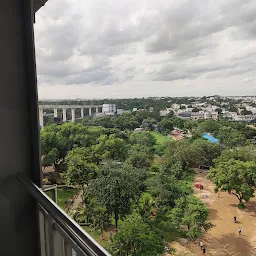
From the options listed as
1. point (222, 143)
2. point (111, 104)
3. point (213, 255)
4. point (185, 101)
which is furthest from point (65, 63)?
point (213, 255)

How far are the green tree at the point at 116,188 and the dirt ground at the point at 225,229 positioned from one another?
43.9 inches

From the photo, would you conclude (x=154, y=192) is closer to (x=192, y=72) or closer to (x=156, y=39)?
(x=192, y=72)

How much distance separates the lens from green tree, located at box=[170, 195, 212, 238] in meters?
3.55

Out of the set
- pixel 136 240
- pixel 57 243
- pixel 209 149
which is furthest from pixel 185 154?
pixel 57 243

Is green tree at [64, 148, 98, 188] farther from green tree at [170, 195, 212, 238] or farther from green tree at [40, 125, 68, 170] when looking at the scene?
green tree at [170, 195, 212, 238]

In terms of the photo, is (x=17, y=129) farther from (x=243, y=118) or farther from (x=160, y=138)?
(x=160, y=138)

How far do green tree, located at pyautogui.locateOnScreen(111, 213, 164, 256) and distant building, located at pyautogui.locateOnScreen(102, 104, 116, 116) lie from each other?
1.83 m

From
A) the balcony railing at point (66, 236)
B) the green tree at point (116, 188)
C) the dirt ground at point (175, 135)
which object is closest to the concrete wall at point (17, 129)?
the balcony railing at point (66, 236)

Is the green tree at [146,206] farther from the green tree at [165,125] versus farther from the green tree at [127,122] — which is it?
the green tree at [127,122]

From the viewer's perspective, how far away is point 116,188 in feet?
13.8

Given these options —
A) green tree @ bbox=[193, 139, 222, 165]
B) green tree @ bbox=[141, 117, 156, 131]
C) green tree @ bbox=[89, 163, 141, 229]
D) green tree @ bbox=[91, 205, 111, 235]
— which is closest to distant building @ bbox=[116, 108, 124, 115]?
green tree @ bbox=[141, 117, 156, 131]

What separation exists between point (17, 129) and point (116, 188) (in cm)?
319

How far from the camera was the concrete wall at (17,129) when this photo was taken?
3.86ft

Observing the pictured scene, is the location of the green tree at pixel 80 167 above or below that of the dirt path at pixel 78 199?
above
